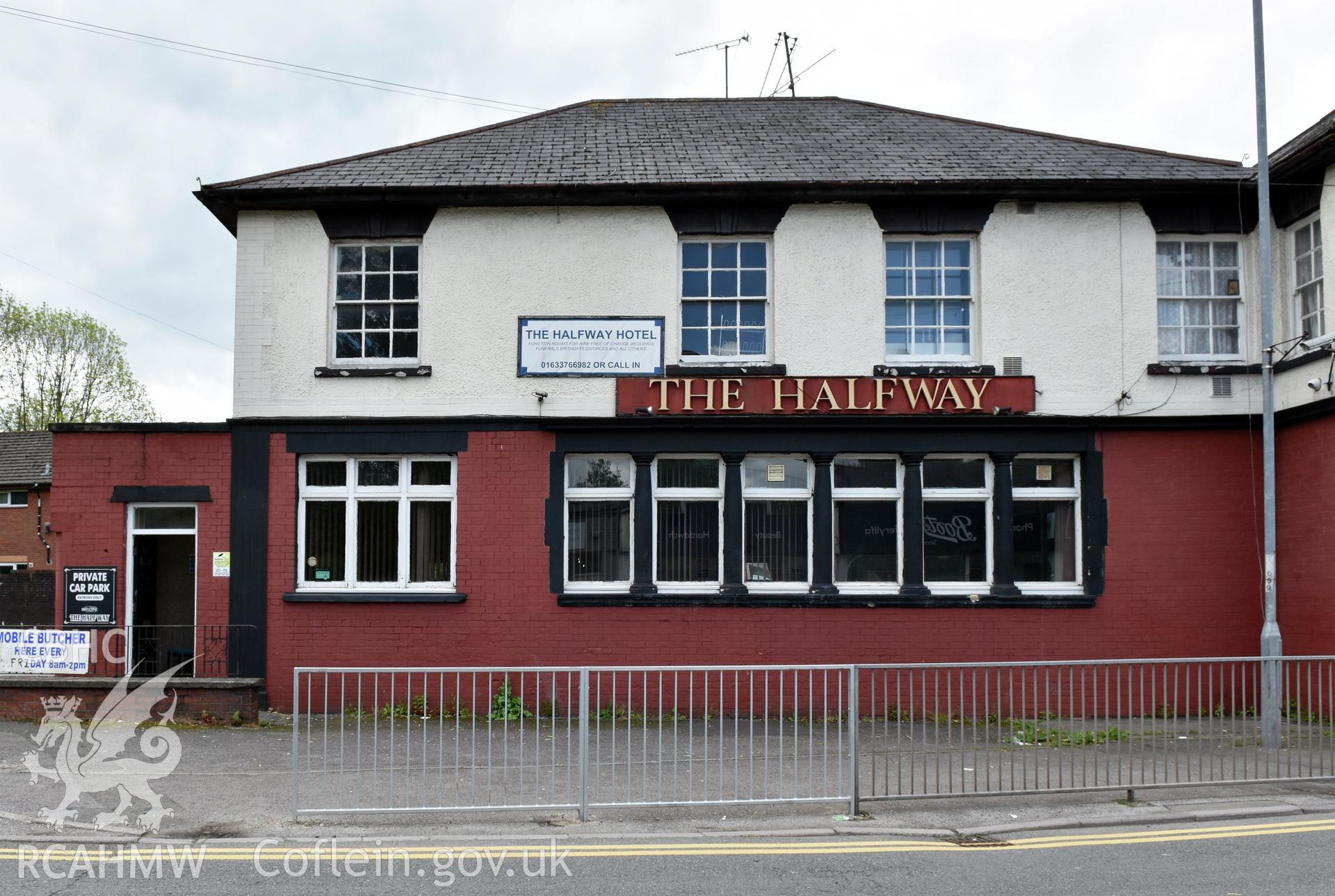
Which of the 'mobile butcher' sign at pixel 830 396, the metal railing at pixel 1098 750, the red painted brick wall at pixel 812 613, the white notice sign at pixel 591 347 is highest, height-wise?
the white notice sign at pixel 591 347

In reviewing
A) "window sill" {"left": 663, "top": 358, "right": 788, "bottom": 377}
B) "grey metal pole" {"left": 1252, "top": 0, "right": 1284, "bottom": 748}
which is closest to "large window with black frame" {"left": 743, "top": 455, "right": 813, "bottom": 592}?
"window sill" {"left": 663, "top": 358, "right": 788, "bottom": 377}

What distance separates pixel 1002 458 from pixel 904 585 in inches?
79.3

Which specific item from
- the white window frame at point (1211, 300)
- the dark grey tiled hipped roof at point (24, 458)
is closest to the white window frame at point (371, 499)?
the white window frame at point (1211, 300)

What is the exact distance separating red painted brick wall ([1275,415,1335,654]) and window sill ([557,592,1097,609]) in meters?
2.35

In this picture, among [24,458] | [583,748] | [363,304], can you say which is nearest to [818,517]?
[583,748]

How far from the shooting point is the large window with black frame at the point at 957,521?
13156 millimetres

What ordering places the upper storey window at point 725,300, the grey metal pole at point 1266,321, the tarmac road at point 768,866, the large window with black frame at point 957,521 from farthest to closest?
the upper storey window at point 725,300 → the large window with black frame at point 957,521 → the grey metal pole at point 1266,321 → the tarmac road at point 768,866

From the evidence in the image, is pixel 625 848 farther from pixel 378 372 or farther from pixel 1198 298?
pixel 1198 298

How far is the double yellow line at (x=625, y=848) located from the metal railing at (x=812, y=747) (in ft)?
2.04

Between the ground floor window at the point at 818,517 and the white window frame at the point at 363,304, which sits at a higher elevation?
the white window frame at the point at 363,304

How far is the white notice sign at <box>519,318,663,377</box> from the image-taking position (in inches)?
515

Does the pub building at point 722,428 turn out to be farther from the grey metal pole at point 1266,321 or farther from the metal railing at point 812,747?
the grey metal pole at point 1266,321

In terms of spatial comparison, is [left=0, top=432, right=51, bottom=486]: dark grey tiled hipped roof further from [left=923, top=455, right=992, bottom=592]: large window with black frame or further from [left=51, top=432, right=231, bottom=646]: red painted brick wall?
[left=923, top=455, right=992, bottom=592]: large window with black frame

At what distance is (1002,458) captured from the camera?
1306 cm
